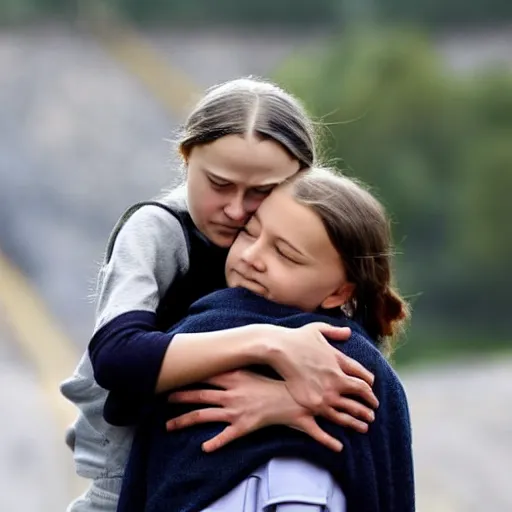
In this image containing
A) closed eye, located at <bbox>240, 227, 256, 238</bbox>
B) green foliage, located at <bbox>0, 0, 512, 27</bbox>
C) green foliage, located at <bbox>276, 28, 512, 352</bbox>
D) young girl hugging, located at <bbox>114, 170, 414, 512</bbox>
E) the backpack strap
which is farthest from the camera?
green foliage, located at <bbox>0, 0, 512, 27</bbox>

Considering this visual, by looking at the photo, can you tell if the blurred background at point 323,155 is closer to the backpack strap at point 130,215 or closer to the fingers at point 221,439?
the backpack strap at point 130,215

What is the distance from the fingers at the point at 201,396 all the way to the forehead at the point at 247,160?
0.45 meters

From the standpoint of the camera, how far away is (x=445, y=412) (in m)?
9.92

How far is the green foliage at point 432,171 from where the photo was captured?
15169 mm

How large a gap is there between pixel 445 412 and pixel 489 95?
824 cm

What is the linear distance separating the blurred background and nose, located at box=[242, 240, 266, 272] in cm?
59

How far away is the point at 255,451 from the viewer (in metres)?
2.55

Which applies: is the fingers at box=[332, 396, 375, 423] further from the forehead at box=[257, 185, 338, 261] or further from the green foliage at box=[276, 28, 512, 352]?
the green foliage at box=[276, 28, 512, 352]

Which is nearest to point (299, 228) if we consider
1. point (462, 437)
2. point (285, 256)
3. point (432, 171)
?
point (285, 256)

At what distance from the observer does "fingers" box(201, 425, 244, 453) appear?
2559mm

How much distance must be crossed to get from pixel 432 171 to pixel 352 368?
13.6 metres

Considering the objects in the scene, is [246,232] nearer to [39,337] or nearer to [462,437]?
[462,437]

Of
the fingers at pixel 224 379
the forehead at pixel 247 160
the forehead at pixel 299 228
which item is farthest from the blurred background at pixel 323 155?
the fingers at pixel 224 379

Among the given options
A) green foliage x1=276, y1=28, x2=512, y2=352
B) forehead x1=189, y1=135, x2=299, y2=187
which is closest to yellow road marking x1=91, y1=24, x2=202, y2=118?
green foliage x1=276, y1=28, x2=512, y2=352
